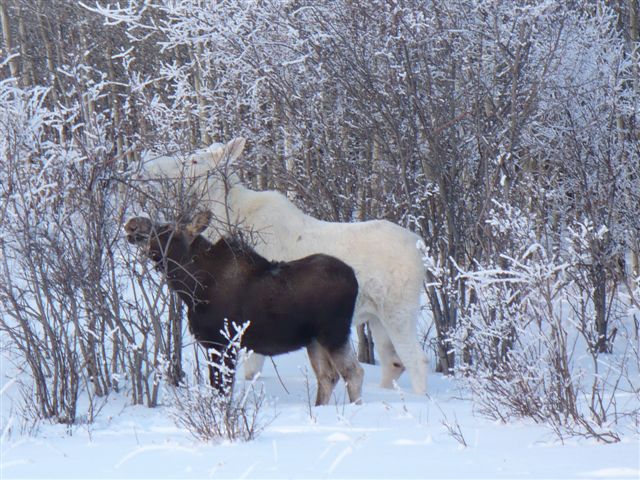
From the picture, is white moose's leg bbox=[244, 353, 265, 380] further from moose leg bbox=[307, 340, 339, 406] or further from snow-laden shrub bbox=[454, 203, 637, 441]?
snow-laden shrub bbox=[454, 203, 637, 441]

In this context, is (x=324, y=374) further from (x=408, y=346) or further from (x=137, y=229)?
(x=137, y=229)

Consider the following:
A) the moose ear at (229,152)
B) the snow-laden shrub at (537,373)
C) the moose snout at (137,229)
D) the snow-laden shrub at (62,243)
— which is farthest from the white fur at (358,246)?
the snow-laden shrub at (537,373)

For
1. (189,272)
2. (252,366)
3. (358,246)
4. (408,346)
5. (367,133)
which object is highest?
(367,133)

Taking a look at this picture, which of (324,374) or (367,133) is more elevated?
(367,133)

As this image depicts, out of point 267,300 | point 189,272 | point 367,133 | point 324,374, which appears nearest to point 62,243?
point 189,272

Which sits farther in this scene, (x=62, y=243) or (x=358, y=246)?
(x=358, y=246)

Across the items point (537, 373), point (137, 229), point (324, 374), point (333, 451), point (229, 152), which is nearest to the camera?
point (333, 451)

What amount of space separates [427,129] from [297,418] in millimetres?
3799

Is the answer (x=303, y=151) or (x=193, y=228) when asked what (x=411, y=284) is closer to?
(x=193, y=228)

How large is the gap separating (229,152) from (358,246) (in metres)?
1.31

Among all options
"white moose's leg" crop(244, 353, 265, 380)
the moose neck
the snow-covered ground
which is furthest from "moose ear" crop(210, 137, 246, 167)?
the snow-covered ground

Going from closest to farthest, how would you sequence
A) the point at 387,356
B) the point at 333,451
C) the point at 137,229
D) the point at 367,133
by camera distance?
the point at 333,451
the point at 137,229
the point at 387,356
the point at 367,133

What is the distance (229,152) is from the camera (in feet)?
27.4

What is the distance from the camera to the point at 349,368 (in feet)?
25.1
